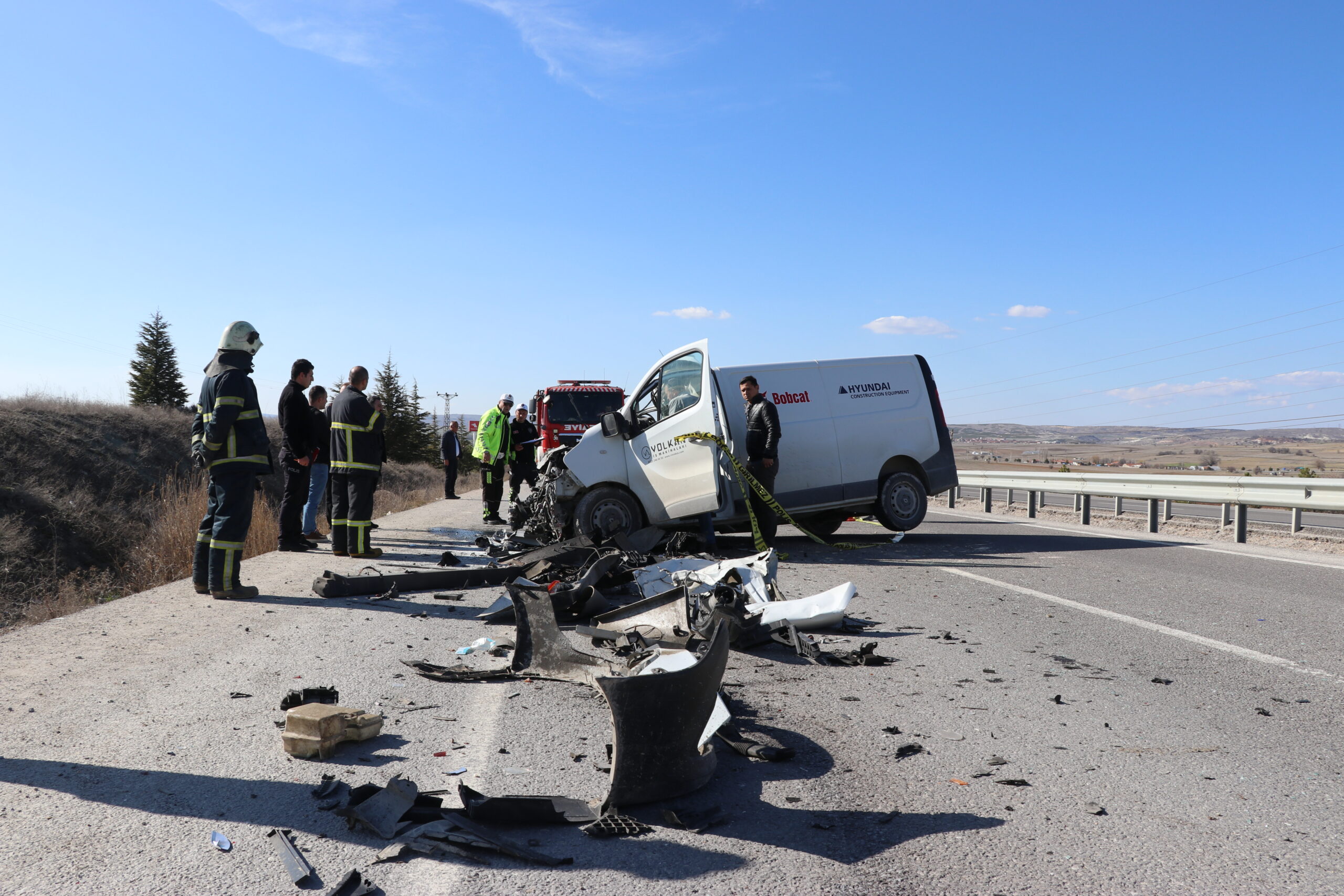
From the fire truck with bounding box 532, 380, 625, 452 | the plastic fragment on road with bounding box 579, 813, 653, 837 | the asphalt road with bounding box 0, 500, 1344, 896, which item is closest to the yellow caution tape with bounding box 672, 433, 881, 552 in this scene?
the asphalt road with bounding box 0, 500, 1344, 896

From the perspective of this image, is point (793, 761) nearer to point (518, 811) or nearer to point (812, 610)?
point (518, 811)

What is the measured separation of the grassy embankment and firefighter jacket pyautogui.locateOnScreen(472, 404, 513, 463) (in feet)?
10.8

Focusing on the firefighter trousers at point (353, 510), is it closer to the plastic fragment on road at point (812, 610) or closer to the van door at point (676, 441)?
the van door at point (676, 441)

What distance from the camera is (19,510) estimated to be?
15.8 meters

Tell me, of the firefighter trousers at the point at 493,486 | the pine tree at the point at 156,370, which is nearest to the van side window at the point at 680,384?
the firefighter trousers at the point at 493,486

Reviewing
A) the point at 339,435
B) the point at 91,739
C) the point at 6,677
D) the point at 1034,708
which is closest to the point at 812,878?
the point at 1034,708

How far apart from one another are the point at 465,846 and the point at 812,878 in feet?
3.26

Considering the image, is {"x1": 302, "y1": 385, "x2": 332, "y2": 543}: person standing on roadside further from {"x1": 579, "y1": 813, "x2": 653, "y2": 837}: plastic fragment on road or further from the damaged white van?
{"x1": 579, "y1": 813, "x2": 653, "y2": 837}: plastic fragment on road

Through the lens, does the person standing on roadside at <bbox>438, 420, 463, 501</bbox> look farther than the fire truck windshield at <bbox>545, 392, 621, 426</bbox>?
Yes

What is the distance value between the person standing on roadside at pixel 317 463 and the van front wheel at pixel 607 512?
332 centimetres

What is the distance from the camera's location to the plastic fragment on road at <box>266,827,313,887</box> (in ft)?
7.57

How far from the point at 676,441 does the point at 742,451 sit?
0.85m

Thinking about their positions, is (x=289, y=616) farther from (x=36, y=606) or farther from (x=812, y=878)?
(x=812, y=878)

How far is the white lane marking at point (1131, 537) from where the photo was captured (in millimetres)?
8789
